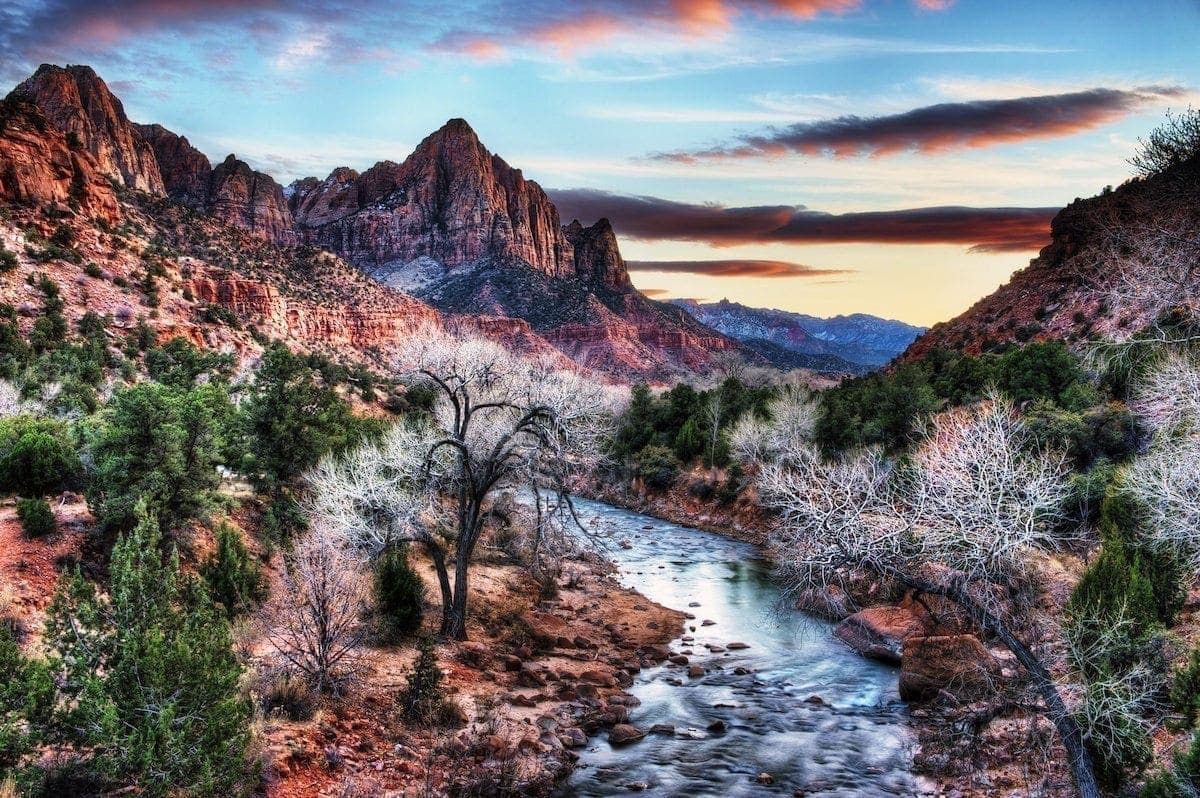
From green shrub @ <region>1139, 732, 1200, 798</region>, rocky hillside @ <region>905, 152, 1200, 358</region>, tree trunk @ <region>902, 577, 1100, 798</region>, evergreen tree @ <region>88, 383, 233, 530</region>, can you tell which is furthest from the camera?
rocky hillside @ <region>905, 152, 1200, 358</region>

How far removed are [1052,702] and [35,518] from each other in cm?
1669

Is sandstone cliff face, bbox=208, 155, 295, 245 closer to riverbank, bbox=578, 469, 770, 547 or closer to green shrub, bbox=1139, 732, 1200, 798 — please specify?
riverbank, bbox=578, 469, 770, 547

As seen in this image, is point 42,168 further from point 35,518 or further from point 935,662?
point 935,662

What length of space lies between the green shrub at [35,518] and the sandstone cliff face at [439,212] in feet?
478

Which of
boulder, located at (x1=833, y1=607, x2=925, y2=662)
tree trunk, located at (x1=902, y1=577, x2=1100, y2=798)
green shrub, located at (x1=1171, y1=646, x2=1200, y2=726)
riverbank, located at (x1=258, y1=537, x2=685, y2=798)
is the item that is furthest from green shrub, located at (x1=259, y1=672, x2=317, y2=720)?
boulder, located at (x1=833, y1=607, x2=925, y2=662)

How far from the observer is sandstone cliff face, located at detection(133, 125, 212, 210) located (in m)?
150

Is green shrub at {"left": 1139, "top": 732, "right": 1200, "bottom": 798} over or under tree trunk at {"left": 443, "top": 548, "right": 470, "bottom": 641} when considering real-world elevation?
over

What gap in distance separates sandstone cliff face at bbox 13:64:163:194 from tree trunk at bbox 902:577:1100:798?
11744 cm

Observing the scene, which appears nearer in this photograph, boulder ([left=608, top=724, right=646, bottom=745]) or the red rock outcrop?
boulder ([left=608, top=724, right=646, bottom=745])

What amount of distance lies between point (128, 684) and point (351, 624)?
19.0ft

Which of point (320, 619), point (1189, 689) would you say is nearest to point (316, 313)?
point (320, 619)

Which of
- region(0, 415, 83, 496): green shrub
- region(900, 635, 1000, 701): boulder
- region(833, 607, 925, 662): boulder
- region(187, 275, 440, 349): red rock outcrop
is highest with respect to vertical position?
region(187, 275, 440, 349): red rock outcrop

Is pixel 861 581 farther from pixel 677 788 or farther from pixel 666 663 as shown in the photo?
pixel 677 788

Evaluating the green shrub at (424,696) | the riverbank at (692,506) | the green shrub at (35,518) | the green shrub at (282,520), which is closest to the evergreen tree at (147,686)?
the green shrub at (424,696)
